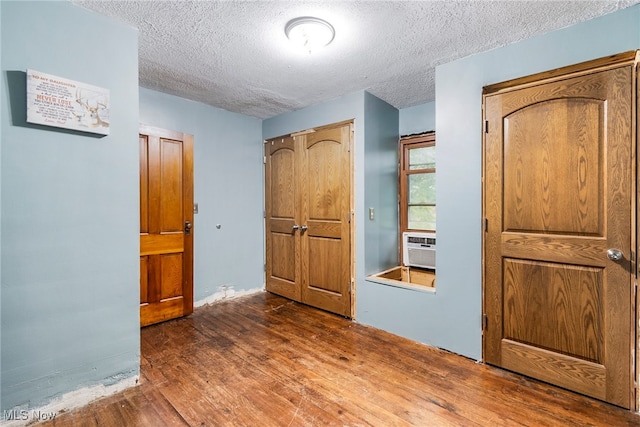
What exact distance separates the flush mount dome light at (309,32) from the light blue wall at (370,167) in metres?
1.14

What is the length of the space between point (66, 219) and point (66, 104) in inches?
26.0

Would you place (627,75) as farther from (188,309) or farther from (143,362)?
(188,309)

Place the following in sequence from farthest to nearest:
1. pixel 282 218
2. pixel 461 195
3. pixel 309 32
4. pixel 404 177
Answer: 1. pixel 282 218
2. pixel 404 177
3. pixel 461 195
4. pixel 309 32

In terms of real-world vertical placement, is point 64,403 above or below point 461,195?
below

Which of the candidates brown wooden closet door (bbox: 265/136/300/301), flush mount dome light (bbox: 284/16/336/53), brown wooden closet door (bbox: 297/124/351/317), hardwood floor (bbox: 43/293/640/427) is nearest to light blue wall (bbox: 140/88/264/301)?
brown wooden closet door (bbox: 265/136/300/301)

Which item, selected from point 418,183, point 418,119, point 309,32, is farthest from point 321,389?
point 418,119

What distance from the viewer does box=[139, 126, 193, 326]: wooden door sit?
2.99m

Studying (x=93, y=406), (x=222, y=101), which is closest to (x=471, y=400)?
(x=93, y=406)

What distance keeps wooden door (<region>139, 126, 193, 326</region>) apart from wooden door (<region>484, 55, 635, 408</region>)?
9.55 feet

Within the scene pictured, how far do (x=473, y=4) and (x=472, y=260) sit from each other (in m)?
1.74

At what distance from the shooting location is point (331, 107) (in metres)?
3.41

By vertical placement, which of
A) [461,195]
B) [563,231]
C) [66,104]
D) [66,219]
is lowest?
[563,231]

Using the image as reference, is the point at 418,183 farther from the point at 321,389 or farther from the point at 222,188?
the point at 321,389

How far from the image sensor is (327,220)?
3477mm
